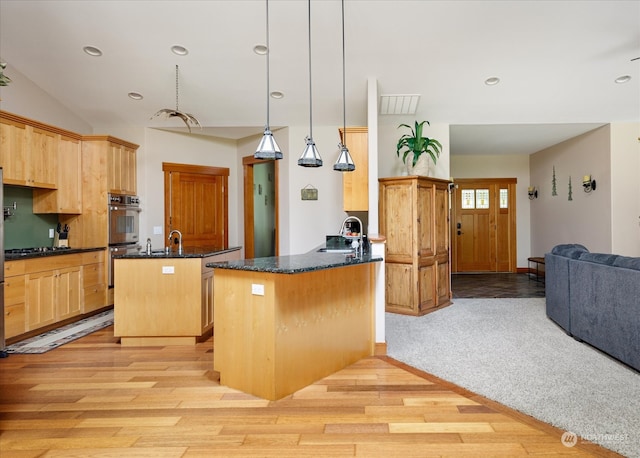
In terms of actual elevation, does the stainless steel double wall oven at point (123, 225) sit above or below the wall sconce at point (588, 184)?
below

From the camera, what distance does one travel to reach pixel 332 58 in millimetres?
4258

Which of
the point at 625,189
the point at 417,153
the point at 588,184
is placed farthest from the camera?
the point at 588,184

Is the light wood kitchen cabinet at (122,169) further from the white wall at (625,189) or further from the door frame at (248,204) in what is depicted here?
the white wall at (625,189)

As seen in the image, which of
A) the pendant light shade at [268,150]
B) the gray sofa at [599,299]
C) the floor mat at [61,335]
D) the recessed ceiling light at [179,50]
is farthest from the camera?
the recessed ceiling light at [179,50]

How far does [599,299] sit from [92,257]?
5.65 m

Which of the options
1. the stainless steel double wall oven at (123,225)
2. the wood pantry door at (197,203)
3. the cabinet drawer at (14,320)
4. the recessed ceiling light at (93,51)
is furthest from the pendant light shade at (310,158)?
the wood pantry door at (197,203)

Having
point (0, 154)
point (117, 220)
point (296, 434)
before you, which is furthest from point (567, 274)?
point (0, 154)

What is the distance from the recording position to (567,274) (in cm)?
383

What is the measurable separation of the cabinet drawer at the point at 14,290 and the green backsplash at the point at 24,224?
87 cm

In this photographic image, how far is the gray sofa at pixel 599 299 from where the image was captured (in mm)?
2904

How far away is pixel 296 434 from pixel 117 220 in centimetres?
426

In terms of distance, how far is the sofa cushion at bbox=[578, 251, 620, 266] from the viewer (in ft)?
10.7

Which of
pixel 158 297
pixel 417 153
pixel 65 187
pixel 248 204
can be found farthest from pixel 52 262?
pixel 417 153

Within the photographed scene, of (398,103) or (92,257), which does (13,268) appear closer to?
(92,257)
